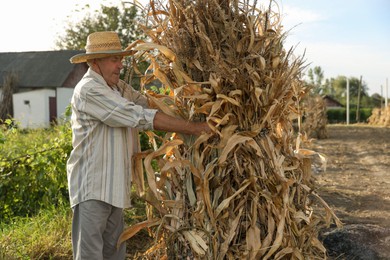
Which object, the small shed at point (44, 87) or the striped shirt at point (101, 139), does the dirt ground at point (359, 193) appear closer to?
the striped shirt at point (101, 139)

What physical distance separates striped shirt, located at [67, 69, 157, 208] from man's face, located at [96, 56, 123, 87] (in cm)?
7

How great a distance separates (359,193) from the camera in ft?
24.0

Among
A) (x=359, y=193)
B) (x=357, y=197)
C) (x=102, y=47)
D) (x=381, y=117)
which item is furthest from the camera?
(x=381, y=117)

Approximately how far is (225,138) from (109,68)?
89 centimetres

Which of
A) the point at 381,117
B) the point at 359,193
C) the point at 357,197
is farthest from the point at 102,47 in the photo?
the point at 381,117

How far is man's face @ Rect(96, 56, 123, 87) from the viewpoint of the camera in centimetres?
331

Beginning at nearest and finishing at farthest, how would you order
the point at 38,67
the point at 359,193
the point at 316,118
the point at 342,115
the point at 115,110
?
the point at 115,110 < the point at 359,193 < the point at 316,118 < the point at 38,67 < the point at 342,115

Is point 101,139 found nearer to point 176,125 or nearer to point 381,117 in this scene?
point 176,125

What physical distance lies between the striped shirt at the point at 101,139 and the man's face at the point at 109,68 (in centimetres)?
7

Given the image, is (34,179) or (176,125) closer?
(176,125)

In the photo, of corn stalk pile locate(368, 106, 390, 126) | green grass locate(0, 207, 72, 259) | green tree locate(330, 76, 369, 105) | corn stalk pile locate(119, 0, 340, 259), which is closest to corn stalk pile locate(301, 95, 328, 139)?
corn stalk pile locate(368, 106, 390, 126)

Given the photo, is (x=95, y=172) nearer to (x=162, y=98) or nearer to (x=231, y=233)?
(x=162, y=98)

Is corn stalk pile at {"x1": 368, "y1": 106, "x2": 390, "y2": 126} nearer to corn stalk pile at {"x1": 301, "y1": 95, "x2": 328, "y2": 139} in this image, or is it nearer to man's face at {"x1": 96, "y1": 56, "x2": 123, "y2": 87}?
corn stalk pile at {"x1": 301, "y1": 95, "x2": 328, "y2": 139}

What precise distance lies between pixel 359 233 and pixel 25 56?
101ft
